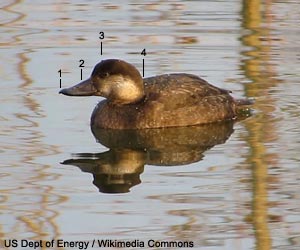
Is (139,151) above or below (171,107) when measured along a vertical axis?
below

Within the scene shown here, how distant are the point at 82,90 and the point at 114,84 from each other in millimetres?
266

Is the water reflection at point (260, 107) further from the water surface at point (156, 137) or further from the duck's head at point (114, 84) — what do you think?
the duck's head at point (114, 84)

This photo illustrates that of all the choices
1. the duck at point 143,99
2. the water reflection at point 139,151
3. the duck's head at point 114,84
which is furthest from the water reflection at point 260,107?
the duck's head at point 114,84

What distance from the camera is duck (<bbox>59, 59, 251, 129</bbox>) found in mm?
10906

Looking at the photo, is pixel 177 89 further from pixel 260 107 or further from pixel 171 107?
pixel 260 107

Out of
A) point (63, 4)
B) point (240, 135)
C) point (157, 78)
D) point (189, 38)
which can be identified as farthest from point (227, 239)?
point (63, 4)

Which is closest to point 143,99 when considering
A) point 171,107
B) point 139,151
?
point 171,107

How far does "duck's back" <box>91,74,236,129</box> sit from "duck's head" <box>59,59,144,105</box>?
69 mm

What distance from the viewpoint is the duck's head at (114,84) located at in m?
11.0

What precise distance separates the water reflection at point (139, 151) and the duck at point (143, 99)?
0.07 m

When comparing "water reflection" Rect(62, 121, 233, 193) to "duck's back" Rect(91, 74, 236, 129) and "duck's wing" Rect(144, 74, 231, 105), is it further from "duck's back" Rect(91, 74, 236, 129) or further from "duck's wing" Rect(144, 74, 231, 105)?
"duck's wing" Rect(144, 74, 231, 105)

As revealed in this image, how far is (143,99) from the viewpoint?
11047 millimetres

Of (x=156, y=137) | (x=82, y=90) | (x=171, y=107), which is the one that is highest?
(x=82, y=90)

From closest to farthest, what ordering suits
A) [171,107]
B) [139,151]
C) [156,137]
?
[139,151] → [156,137] → [171,107]
